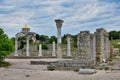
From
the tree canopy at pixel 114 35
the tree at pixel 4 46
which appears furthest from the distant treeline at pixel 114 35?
the tree at pixel 4 46

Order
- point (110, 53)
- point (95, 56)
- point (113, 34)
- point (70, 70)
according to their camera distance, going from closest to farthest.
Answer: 1. point (70, 70)
2. point (95, 56)
3. point (110, 53)
4. point (113, 34)

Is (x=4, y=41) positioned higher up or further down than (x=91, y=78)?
higher up

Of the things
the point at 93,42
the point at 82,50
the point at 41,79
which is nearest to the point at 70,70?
the point at 82,50

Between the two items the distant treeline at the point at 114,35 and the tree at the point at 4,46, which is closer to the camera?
the tree at the point at 4,46

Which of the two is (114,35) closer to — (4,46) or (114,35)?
(114,35)

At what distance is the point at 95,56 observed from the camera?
34.4 m

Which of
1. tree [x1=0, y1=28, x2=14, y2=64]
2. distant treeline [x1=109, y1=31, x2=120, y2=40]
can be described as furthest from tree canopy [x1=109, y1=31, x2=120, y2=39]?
tree [x1=0, y1=28, x2=14, y2=64]

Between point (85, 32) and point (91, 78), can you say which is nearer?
point (91, 78)

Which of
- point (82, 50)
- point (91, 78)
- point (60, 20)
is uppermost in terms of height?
point (60, 20)

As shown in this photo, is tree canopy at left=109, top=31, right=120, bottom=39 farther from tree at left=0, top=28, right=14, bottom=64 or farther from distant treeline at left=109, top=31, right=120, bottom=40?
tree at left=0, top=28, right=14, bottom=64

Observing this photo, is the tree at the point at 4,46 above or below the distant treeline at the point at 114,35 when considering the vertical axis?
below

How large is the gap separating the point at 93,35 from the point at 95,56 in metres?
2.57

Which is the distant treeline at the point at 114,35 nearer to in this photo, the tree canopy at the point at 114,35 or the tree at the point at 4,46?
the tree canopy at the point at 114,35

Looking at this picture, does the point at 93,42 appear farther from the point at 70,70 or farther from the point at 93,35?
the point at 70,70
